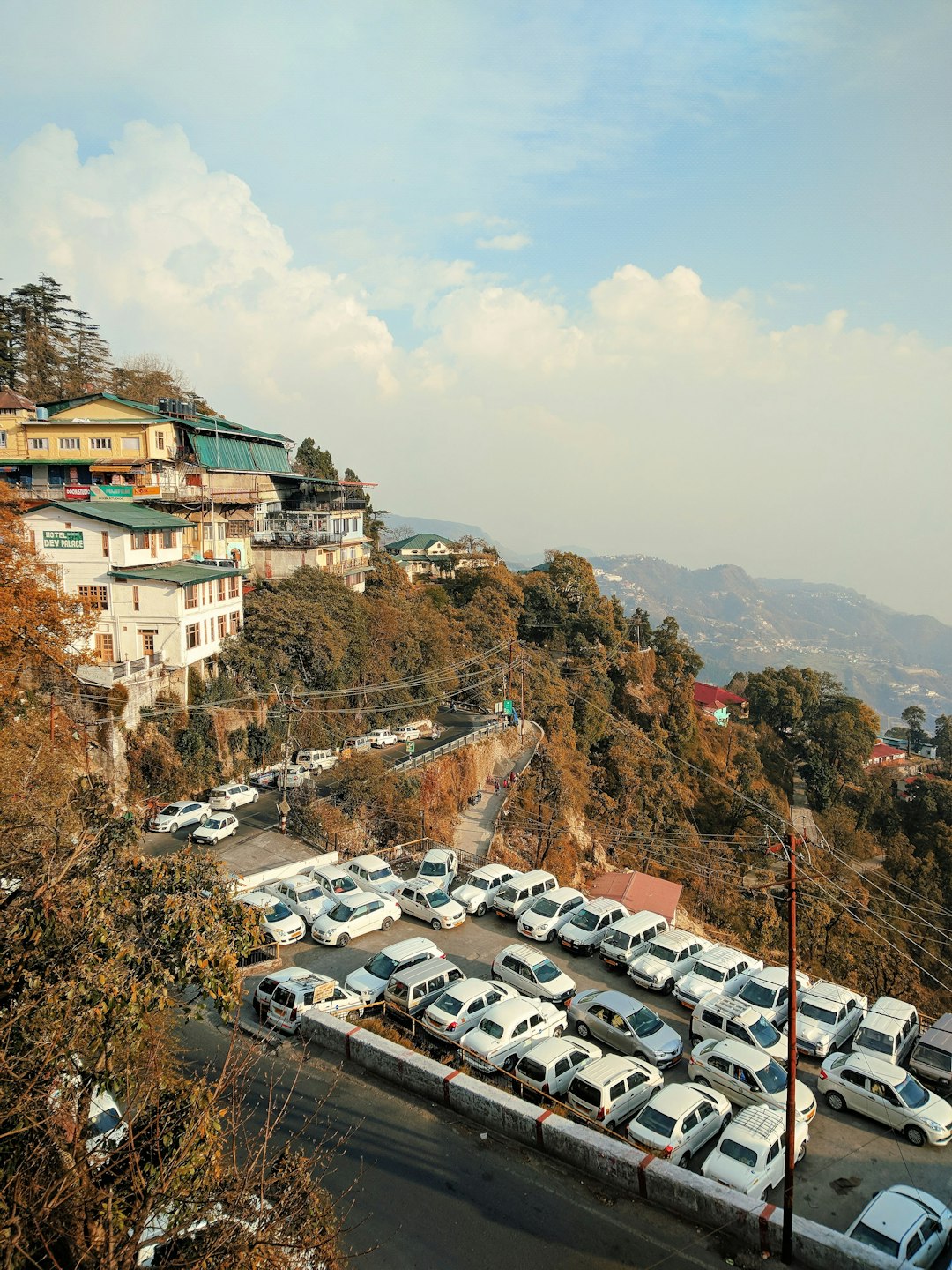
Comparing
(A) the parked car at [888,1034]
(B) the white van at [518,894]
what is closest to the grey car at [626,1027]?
(A) the parked car at [888,1034]

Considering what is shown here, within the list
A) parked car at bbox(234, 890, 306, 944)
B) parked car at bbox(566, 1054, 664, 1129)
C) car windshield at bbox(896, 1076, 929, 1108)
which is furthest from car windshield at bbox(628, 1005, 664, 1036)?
parked car at bbox(234, 890, 306, 944)

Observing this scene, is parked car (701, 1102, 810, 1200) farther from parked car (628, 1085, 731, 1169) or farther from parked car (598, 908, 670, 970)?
parked car (598, 908, 670, 970)

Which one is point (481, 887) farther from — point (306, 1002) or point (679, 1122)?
point (679, 1122)

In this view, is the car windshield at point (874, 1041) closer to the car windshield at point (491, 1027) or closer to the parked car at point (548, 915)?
the parked car at point (548, 915)

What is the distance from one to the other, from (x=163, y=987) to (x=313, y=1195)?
234 centimetres

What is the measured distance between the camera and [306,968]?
18.3 m

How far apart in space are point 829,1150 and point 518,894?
10278 millimetres

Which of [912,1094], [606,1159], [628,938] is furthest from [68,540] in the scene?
[912,1094]

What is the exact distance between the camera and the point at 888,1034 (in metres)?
17.2

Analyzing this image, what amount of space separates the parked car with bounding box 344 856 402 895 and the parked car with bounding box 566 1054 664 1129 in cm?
936

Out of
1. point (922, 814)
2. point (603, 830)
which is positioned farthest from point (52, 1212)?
point (922, 814)

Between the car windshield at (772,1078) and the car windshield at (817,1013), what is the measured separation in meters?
3.68

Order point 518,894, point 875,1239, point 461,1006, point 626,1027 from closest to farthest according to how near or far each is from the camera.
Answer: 1. point 875,1239
2. point 461,1006
3. point 626,1027
4. point 518,894

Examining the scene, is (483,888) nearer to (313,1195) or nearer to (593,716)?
(313,1195)
